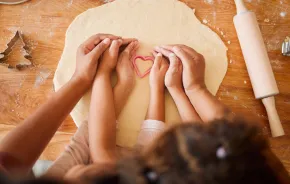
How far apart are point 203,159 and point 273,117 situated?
0.56 meters

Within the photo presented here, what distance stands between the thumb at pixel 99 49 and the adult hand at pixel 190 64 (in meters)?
0.17

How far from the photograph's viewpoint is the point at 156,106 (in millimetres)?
860

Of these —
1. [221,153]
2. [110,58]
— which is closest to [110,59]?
[110,58]

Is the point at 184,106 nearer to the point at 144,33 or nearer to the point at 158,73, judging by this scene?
the point at 158,73

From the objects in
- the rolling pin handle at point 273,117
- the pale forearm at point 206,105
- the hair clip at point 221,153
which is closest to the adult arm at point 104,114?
the pale forearm at point 206,105

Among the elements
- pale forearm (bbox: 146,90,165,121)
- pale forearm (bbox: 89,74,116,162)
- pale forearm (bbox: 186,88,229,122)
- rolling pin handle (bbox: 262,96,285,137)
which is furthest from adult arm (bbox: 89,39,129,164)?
rolling pin handle (bbox: 262,96,285,137)

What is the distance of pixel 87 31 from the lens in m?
1.00

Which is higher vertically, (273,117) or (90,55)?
(90,55)

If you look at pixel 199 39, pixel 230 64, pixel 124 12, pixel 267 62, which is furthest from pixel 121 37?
pixel 267 62

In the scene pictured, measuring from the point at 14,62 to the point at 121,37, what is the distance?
1.30 feet

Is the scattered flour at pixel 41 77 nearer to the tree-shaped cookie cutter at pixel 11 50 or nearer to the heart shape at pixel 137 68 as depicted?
the tree-shaped cookie cutter at pixel 11 50

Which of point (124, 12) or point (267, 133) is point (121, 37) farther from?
point (267, 133)

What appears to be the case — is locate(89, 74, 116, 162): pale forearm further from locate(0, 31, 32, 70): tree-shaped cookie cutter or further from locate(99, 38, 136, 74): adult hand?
locate(0, 31, 32, 70): tree-shaped cookie cutter

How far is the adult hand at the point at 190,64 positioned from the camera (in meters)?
0.86
